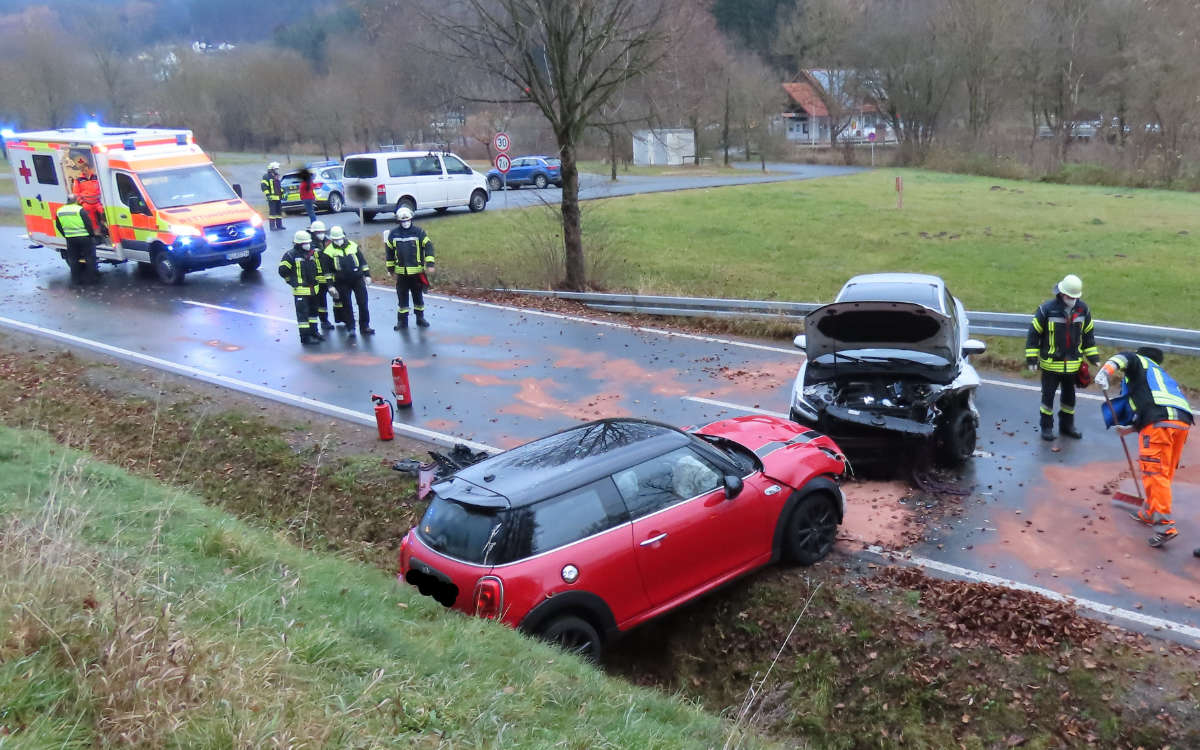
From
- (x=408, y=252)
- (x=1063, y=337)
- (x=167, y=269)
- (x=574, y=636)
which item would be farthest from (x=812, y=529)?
(x=167, y=269)

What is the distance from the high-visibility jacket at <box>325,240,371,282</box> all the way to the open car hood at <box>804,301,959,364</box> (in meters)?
7.94

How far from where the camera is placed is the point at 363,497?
8.94 m

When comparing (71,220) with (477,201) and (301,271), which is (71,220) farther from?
(477,201)

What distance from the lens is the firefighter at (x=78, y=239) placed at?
1819cm

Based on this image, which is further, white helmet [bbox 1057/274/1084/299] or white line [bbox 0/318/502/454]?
white line [bbox 0/318/502/454]

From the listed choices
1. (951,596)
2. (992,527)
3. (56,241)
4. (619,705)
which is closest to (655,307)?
(992,527)

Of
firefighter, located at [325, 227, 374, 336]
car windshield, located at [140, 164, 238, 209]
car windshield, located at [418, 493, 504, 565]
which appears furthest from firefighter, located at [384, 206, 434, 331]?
car windshield, located at [418, 493, 504, 565]

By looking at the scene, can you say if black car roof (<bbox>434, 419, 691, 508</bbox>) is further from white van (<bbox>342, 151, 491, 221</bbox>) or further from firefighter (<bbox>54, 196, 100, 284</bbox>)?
white van (<bbox>342, 151, 491, 221</bbox>)

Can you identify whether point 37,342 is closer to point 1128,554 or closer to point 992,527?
point 992,527

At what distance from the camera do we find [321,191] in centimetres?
2922

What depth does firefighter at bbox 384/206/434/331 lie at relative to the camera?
14.4m

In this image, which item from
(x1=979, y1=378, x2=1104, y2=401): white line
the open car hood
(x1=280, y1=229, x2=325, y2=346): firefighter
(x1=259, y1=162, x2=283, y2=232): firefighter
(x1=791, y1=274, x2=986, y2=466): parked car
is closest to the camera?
(x1=791, y1=274, x2=986, y2=466): parked car

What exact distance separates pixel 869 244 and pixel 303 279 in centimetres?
1434

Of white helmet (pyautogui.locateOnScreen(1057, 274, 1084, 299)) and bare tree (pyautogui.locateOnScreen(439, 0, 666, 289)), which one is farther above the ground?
bare tree (pyautogui.locateOnScreen(439, 0, 666, 289))
